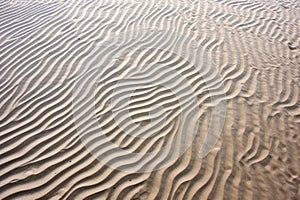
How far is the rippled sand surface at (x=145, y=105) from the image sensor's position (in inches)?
137

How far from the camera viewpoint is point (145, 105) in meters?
4.41

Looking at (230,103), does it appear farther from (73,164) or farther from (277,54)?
(73,164)

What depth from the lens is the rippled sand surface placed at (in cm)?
349

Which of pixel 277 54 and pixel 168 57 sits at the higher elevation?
pixel 168 57

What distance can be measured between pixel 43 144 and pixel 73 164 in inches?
23.1

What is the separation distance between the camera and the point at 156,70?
5.07 metres

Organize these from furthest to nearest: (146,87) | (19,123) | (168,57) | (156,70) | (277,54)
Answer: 1. (277,54)
2. (168,57)
3. (156,70)
4. (146,87)
5. (19,123)

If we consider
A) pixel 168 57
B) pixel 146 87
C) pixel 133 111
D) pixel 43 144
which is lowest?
pixel 43 144

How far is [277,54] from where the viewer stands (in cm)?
580

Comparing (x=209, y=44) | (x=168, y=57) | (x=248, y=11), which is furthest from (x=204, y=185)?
(x=248, y=11)

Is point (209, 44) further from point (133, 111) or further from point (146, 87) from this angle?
point (133, 111)

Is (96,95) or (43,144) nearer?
(43,144)

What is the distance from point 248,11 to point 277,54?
7.19 ft

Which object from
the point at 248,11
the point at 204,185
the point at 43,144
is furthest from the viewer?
the point at 248,11
